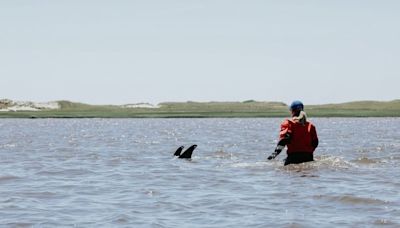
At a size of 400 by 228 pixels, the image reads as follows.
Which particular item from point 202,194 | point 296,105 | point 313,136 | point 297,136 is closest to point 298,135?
point 297,136

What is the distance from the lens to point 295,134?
2383cm

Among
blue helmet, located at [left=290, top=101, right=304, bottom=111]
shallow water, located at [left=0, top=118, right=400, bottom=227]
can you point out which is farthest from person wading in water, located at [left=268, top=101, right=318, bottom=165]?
shallow water, located at [left=0, top=118, right=400, bottom=227]

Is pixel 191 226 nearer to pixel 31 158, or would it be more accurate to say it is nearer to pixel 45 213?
pixel 45 213

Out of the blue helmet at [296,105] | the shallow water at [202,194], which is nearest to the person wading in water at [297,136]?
the blue helmet at [296,105]

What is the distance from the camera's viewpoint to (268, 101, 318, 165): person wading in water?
23.7 m

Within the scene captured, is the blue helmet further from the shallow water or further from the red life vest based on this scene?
the shallow water

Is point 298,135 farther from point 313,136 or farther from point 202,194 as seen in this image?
point 202,194

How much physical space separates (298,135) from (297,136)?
42mm

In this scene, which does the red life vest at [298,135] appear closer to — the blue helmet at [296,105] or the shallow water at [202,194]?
the blue helmet at [296,105]

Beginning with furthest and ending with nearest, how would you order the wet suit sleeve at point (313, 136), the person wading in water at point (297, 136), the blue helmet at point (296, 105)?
the wet suit sleeve at point (313, 136) → the person wading in water at point (297, 136) → the blue helmet at point (296, 105)

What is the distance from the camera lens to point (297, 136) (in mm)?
23844

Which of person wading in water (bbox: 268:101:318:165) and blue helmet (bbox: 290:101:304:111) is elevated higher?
blue helmet (bbox: 290:101:304:111)

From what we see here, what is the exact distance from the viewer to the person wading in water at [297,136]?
23656 millimetres

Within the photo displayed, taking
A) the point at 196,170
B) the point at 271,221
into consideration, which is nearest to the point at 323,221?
the point at 271,221
